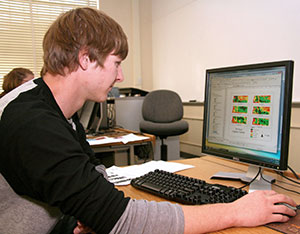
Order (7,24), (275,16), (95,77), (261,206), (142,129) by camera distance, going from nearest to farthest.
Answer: (261,206) < (95,77) < (275,16) < (142,129) < (7,24)

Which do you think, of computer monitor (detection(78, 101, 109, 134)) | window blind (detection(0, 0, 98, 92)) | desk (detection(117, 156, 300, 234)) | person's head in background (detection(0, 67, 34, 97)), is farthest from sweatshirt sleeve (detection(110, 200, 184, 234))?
window blind (detection(0, 0, 98, 92))

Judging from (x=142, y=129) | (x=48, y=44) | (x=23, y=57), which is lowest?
(x=142, y=129)

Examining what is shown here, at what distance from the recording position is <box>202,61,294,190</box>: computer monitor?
0.84 meters

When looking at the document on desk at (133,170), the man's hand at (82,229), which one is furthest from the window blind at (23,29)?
the man's hand at (82,229)

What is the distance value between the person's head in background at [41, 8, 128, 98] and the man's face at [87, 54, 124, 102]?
0.01 metres

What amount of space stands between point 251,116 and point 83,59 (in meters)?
0.61

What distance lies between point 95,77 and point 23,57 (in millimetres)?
3951

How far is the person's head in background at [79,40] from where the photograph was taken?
30.0 inches

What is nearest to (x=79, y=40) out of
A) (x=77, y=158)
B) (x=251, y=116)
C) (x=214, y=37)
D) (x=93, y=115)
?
(x=77, y=158)

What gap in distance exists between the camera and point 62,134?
1.95 feet

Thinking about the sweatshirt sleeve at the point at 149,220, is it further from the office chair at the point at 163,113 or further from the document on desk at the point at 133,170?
the office chair at the point at 163,113

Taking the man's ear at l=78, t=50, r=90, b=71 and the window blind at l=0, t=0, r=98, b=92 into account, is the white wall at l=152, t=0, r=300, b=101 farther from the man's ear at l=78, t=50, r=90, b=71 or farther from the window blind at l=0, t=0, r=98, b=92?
the man's ear at l=78, t=50, r=90, b=71


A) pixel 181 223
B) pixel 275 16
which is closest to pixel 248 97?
pixel 181 223

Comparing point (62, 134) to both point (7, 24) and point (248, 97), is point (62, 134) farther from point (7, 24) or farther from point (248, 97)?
point (7, 24)
